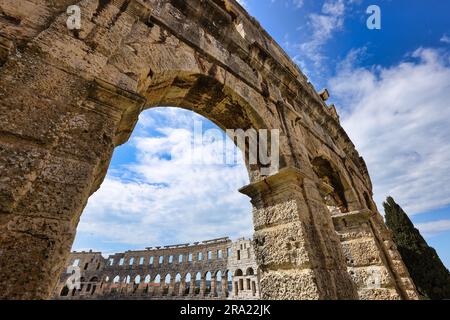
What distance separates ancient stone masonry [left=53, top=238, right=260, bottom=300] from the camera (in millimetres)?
24000

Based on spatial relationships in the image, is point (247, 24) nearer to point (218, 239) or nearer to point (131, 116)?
point (131, 116)

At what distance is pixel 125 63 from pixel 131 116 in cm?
49

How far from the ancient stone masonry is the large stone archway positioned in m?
21.8

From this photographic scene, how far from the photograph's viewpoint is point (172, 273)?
92.3 feet

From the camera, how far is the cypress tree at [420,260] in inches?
448

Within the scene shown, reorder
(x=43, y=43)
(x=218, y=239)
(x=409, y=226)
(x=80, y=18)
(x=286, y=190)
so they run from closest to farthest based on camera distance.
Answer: (x=43, y=43) < (x=80, y=18) < (x=286, y=190) < (x=409, y=226) < (x=218, y=239)

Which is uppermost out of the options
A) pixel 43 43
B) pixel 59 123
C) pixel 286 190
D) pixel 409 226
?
pixel 409 226

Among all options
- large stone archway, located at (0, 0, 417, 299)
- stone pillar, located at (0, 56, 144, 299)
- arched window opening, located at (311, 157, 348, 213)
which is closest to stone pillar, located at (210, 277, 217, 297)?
arched window opening, located at (311, 157, 348, 213)

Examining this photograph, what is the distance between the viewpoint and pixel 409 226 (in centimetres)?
1354

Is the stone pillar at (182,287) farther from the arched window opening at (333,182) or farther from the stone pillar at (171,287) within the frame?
the arched window opening at (333,182)

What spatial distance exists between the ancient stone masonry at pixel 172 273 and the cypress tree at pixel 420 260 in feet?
44.6

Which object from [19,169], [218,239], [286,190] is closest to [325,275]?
[286,190]

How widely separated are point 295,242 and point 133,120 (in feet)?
6.75

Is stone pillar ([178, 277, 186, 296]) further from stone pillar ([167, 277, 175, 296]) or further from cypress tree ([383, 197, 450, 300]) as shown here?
cypress tree ([383, 197, 450, 300])
